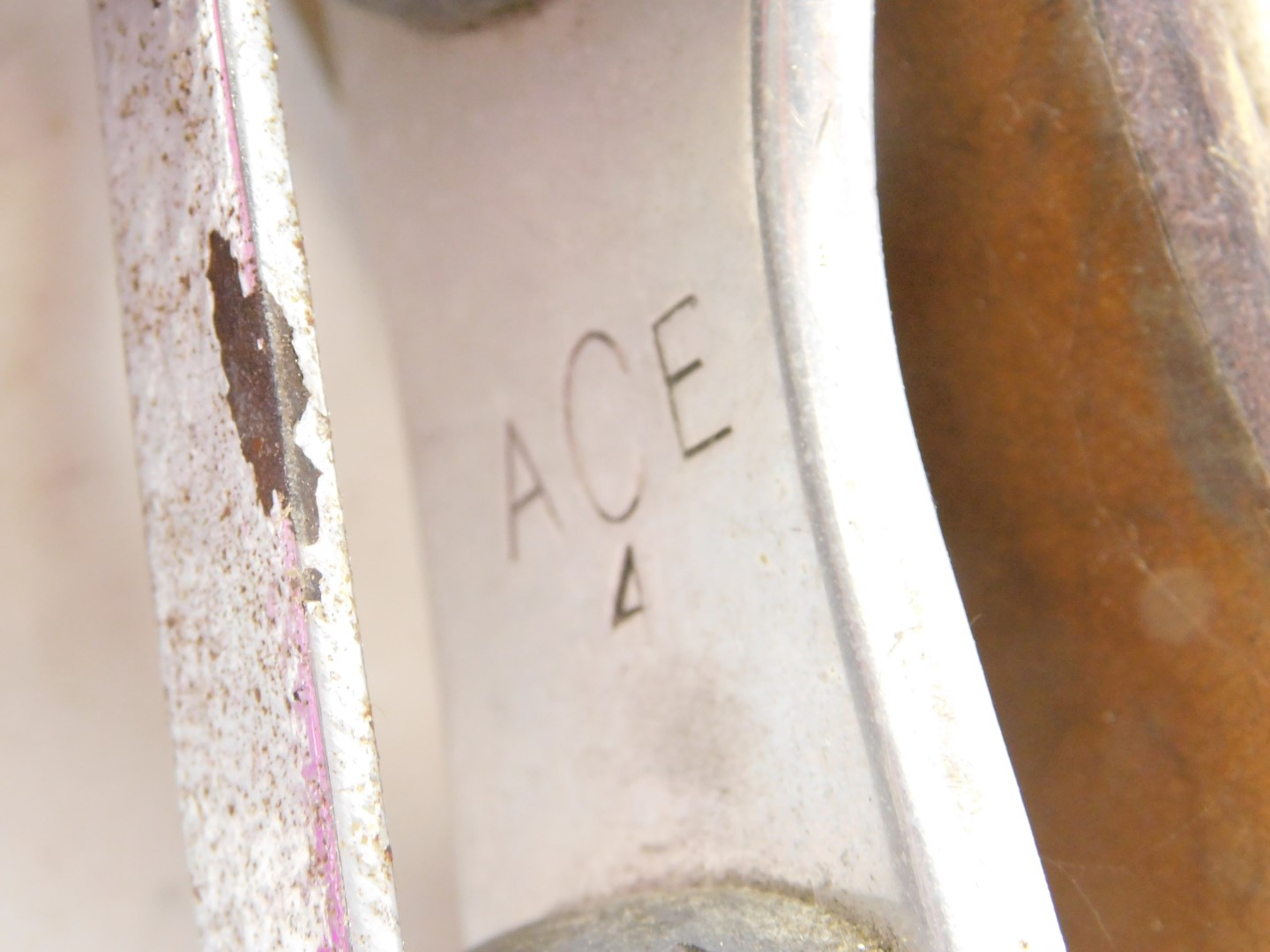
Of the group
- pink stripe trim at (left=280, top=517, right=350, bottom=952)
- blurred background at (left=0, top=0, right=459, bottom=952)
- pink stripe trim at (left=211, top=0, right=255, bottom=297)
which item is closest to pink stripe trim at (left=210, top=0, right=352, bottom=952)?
pink stripe trim at (left=280, top=517, right=350, bottom=952)

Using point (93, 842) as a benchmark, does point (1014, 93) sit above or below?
above

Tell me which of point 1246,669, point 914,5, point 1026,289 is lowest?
point 1246,669

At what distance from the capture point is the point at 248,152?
0.55 m

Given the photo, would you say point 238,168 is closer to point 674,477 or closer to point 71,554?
point 674,477

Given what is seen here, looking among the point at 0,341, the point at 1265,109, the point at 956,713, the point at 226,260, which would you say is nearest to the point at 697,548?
the point at 956,713

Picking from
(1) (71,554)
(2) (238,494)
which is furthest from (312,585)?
(1) (71,554)

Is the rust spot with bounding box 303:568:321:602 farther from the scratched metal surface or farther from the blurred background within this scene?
the blurred background

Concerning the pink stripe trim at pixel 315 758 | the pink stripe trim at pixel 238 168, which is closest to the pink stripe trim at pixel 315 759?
the pink stripe trim at pixel 315 758

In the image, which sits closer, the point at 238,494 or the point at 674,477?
the point at 238,494

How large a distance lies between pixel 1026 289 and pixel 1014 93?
13 cm

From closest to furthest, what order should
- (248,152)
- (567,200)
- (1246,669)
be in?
1. (248,152)
2. (1246,669)
3. (567,200)

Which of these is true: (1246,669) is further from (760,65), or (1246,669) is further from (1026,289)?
(760,65)

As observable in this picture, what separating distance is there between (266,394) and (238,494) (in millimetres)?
60

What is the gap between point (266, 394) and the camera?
529mm
